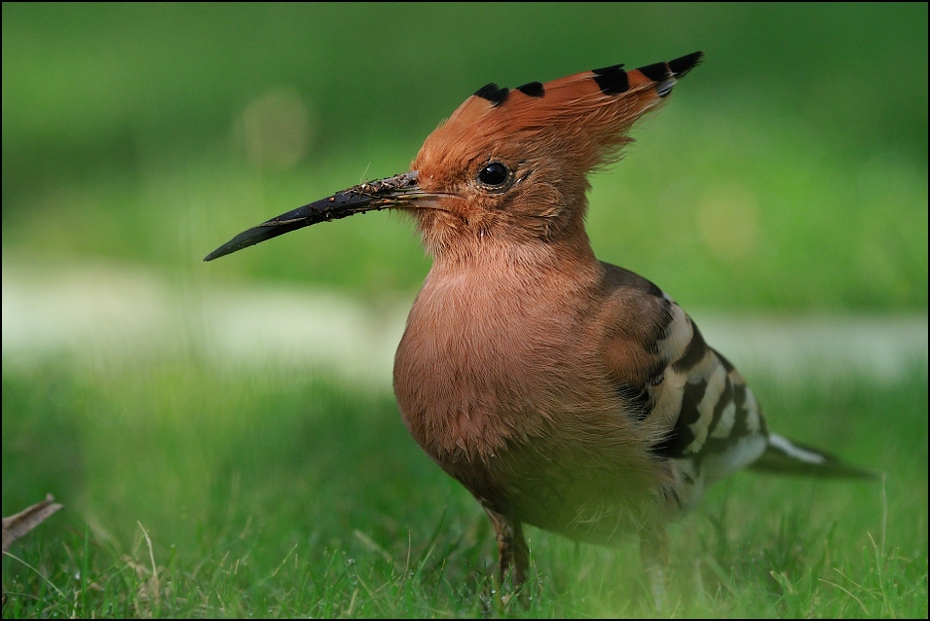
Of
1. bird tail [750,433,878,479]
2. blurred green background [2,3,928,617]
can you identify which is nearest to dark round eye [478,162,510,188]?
blurred green background [2,3,928,617]

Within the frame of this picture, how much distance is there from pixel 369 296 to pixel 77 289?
4.42ft

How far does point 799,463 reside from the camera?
322 centimetres

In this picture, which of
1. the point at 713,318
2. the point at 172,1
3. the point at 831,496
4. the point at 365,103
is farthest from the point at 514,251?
the point at 172,1

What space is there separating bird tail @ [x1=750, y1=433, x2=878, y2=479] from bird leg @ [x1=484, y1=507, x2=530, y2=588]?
0.80 meters

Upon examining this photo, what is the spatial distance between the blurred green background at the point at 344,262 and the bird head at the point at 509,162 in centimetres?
14

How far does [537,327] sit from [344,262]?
3.22 meters

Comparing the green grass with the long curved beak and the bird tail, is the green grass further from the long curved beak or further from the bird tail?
the long curved beak

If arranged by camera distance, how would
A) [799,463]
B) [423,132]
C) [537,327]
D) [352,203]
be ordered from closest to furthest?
[537,327] → [352,203] → [799,463] → [423,132]

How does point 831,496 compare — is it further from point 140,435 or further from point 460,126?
point 140,435

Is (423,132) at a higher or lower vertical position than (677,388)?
higher

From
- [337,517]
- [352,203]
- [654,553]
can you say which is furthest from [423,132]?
[654,553]

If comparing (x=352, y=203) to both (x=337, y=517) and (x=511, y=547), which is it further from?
(x=337, y=517)

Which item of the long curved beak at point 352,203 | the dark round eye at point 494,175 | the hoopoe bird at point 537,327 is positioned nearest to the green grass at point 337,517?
the hoopoe bird at point 537,327

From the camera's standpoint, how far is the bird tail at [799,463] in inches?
125
